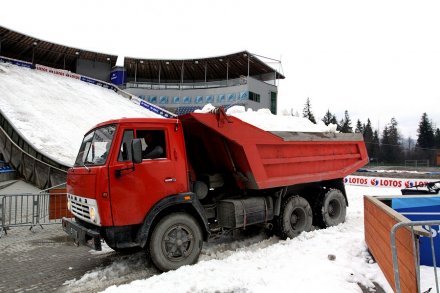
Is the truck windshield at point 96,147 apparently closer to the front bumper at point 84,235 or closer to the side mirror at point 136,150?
the side mirror at point 136,150

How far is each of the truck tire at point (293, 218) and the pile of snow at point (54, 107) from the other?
10.5m

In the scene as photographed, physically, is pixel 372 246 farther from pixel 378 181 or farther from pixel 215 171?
pixel 378 181

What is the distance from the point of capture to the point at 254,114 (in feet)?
25.8

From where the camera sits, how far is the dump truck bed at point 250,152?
6539mm

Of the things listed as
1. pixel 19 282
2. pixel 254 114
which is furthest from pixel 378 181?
pixel 19 282

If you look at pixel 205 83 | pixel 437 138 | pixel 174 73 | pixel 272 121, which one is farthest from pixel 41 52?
pixel 437 138

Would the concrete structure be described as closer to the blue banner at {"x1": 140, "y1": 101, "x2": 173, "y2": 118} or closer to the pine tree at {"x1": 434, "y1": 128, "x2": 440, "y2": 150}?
the blue banner at {"x1": 140, "y1": 101, "x2": 173, "y2": 118}

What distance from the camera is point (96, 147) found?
5.66 meters

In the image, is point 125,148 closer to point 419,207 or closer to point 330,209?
point 419,207

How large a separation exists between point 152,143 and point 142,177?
2.13 ft

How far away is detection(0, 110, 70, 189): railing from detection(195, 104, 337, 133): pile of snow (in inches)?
367

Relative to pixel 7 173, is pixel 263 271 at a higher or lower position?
lower

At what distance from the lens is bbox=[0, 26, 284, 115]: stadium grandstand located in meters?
41.9

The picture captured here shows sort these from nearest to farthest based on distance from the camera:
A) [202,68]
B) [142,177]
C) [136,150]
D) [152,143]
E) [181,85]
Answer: [136,150]
[142,177]
[152,143]
[181,85]
[202,68]
